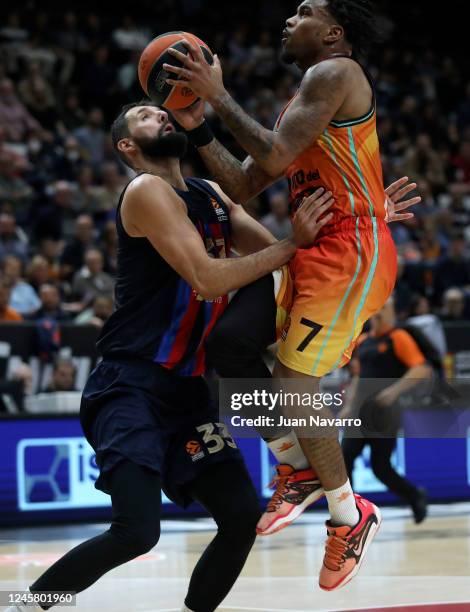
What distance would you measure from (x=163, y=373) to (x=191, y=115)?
1.03 metres

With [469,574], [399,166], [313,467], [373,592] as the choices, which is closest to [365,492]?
[469,574]

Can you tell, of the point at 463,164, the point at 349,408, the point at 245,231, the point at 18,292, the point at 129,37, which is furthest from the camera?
the point at 463,164

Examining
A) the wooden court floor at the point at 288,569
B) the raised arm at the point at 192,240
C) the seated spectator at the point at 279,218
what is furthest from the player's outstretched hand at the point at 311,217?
the seated spectator at the point at 279,218

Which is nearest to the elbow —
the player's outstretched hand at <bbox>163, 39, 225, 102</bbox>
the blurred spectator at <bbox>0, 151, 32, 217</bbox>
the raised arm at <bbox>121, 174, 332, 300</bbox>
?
the raised arm at <bbox>121, 174, 332, 300</bbox>

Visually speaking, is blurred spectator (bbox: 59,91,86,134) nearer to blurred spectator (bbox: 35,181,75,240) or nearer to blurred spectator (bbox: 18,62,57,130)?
blurred spectator (bbox: 18,62,57,130)

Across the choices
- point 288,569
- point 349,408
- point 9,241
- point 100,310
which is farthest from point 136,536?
point 9,241

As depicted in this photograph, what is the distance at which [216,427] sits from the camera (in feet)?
14.4

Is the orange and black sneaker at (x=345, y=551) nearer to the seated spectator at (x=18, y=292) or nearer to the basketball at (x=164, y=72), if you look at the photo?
the basketball at (x=164, y=72)

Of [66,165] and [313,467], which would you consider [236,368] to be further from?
[66,165]

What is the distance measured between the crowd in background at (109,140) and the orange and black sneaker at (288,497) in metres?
5.58

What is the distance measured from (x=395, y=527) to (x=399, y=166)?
8.40 meters

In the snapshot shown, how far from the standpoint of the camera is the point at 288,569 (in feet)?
22.4

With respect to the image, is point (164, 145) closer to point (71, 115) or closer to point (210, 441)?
point (210, 441)

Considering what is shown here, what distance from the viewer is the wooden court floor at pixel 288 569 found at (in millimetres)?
5562
